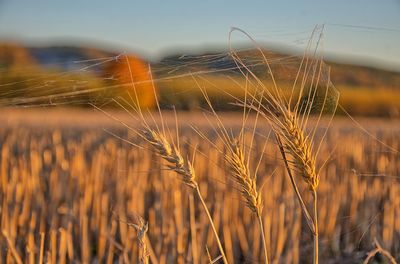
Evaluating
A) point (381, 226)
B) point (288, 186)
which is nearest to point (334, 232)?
point (381, 226)

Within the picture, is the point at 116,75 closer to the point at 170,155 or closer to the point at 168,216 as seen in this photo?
the point at 170,155

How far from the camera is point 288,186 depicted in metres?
5.57

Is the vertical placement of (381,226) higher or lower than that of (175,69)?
lower

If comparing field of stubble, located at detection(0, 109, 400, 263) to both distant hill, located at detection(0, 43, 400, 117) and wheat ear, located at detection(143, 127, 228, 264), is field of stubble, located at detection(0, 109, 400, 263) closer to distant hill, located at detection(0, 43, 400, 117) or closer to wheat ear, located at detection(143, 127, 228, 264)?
distant hill, located at detection(0, 43, 400, 117)

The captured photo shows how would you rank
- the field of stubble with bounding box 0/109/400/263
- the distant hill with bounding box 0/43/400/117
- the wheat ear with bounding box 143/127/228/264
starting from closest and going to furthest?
the wheat ear with bounding box 143/127/228/264 → the distant hill with bounding box 0/43/400/117 → the field of stubble with bounding box 0/109/400/263

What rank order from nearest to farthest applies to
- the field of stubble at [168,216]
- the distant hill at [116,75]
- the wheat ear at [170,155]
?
the wheat ear at [170,155]
the distant hill at [116,75]
the field of stubble at [168,216]

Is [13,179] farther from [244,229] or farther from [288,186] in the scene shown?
[288,186]

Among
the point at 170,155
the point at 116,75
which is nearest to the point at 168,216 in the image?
the point at 116,75

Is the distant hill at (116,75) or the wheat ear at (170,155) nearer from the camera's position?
the wheat ear at (170,155)

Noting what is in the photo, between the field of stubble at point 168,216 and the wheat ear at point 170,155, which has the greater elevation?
the wheat ear at point 170,155

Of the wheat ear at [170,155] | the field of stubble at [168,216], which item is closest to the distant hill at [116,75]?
the wheat ear at [170,155]

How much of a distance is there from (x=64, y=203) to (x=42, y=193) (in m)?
0.25

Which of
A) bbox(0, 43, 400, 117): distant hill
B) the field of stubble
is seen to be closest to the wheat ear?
bbox(0, 43, 400, 117): distant hill

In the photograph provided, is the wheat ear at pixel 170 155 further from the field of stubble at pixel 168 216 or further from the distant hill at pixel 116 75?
the field of stubble at pixel 168 216
